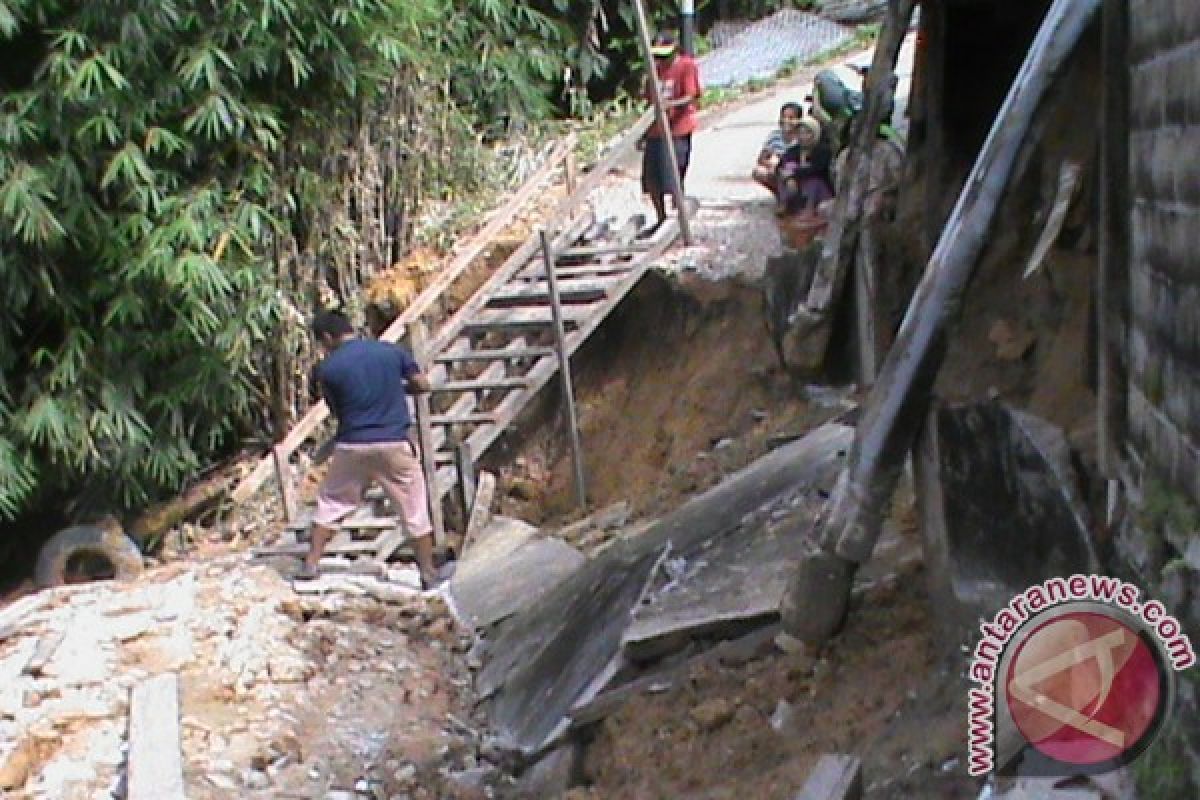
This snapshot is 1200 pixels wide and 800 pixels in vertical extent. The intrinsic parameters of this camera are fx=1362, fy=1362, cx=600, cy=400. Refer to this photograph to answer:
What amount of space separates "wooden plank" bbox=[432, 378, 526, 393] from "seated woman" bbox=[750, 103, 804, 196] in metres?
2.87

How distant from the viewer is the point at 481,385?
9.42 metres

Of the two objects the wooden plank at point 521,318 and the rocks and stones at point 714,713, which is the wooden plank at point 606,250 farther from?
the rocks and stones at point 714,713

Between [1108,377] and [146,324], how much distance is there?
7820 mm

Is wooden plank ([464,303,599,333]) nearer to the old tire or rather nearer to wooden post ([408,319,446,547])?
wooden post ([408,319,446,547])

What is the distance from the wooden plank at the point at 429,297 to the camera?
8.89 m

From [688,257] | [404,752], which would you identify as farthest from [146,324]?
[404,752]

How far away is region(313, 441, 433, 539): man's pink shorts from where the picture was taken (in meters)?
7.54

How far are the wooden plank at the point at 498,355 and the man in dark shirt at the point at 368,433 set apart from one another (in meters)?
1.91

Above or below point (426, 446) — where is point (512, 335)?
above

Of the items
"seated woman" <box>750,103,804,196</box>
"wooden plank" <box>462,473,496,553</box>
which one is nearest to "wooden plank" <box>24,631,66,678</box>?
"wooden plank" <box>462,473,496,553</box>

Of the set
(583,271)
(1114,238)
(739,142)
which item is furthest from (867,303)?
(739,142)

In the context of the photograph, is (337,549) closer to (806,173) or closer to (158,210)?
(158,210)

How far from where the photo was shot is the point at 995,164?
3.81 m

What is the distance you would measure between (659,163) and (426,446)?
11.8 feet
